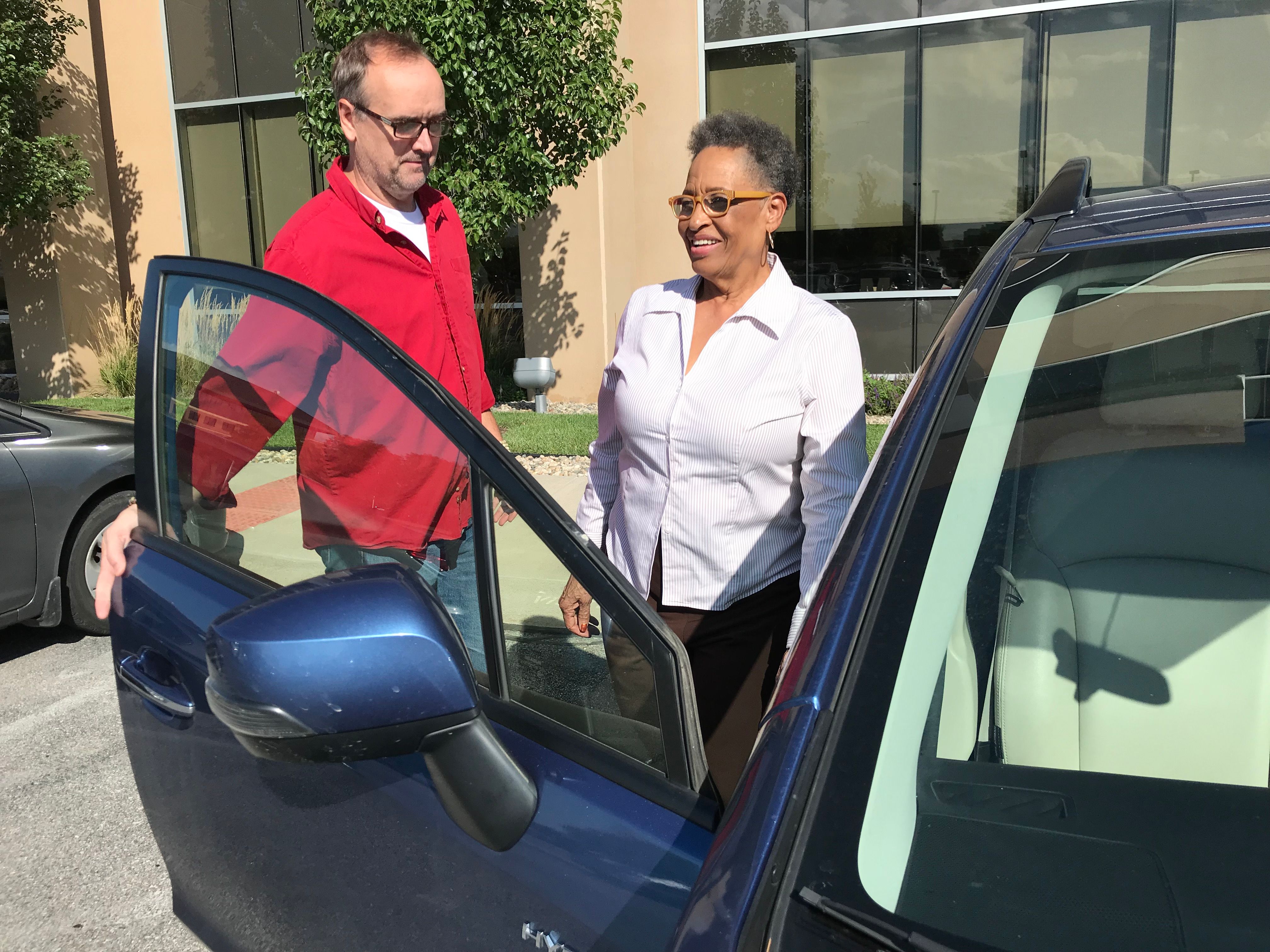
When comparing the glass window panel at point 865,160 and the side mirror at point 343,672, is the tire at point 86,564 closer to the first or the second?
the side mirror at point 343,672

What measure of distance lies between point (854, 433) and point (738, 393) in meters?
0.25

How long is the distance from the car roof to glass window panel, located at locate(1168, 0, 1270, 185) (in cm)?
892

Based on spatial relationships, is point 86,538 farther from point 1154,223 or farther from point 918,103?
point 918,103

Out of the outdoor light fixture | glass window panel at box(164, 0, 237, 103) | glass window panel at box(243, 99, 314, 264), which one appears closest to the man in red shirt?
the outdoor light fixture

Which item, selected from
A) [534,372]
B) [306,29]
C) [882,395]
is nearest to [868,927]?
[882,395]

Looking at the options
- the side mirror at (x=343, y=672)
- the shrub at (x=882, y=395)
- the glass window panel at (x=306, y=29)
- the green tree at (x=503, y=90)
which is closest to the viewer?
the side mirror at (x=343, y=672)

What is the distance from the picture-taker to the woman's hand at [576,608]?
1301 millimetres

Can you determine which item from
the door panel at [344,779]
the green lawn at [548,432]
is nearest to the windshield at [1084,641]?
the door panel at [344,779]

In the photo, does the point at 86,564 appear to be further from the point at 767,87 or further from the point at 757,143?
the point at 767,87

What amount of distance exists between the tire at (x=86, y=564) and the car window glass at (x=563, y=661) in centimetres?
414

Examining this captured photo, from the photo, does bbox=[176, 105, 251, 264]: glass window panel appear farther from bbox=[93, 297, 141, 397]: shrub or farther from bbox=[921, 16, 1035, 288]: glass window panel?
bbox=[921, 16, 1035, 288]: glass window panel

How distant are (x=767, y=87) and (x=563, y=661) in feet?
33.2

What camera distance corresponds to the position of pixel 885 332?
10.4m

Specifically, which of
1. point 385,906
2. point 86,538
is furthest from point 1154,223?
point 86,538
